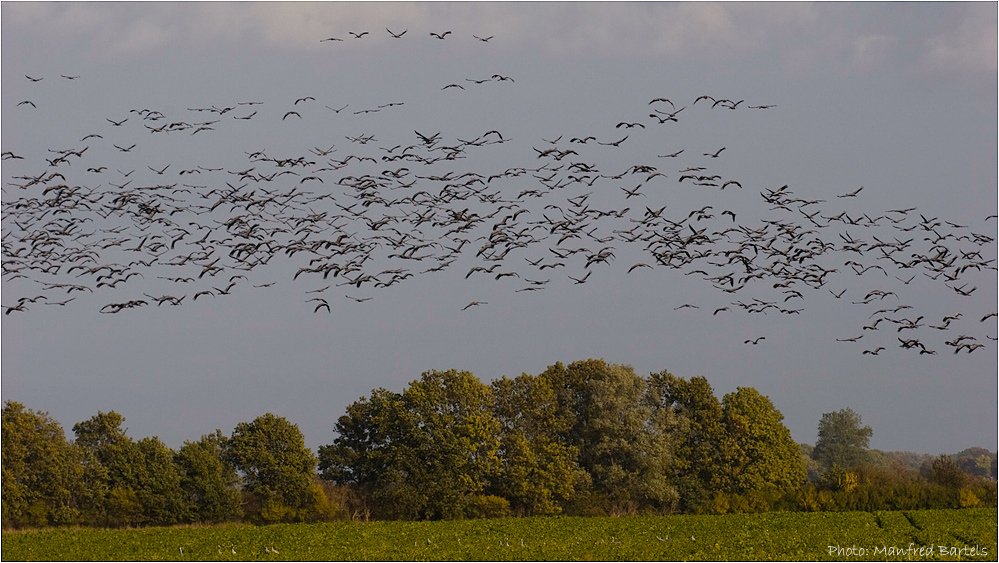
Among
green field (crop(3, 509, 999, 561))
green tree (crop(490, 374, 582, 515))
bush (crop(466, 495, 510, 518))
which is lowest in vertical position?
green field (crop(3, 509, 999, 561))

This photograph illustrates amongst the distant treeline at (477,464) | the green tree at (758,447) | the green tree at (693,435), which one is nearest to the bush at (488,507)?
the distant treeline at (477,464)

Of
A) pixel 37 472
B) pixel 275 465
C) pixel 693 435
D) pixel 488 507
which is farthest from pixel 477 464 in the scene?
pixel 37 472

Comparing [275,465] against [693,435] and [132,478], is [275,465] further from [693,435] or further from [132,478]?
[693,435]

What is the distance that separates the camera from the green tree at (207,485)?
63000mm

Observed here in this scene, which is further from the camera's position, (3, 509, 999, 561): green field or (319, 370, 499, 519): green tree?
(319, 370, 499, 519): green tree

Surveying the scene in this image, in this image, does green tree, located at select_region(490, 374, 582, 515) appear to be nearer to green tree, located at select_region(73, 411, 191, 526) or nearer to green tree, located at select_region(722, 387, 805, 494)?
green tree, located at select_region(722, 387, 805, 494)

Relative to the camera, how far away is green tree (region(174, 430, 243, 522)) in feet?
207

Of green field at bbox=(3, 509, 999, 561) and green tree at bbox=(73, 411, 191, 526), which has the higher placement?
green tree at bbox=(73, 411, 191, 526)

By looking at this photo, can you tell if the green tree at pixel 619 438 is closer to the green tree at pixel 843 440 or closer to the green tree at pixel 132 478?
the green tree at pixel 132 478

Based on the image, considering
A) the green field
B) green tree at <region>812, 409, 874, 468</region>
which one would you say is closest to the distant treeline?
the green field

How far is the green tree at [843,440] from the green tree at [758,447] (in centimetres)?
4206

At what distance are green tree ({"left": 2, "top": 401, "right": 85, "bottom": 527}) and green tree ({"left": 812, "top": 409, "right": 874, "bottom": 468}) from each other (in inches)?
2968

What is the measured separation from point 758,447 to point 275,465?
96.2 ft

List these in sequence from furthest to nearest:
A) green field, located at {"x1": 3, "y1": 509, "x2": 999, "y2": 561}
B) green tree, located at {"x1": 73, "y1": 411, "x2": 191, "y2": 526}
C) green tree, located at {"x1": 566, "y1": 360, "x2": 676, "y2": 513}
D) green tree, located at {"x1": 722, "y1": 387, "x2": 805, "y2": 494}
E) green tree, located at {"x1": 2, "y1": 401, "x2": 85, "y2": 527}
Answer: green tree, located at {"x1": 722, "y1": 387, "x2": 805, "y2": 494}
green tree, located at {"x1": 566, "y1": 360, "x2": 676, "y2": 513}
green tree, located at {"x1": 73, "y1": 411, "x2": 191, "y2": 526}
green tree, located at {"x1": 2, "y1": 401, "x2": 85, "y2": 527}
green field, located at {"x1": 3, "y1": 509, "x2": 999, "y2": 561}
